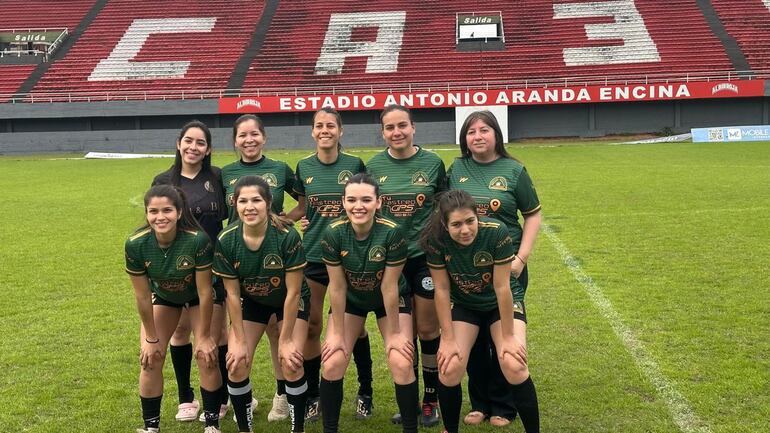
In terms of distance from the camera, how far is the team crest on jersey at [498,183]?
184 inches

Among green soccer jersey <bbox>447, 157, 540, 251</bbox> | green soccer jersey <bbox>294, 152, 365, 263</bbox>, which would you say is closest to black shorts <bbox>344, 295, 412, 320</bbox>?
green soccer jersey <bbox>294, 152, 365, 263</bbox>

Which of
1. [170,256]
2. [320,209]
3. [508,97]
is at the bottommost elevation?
[170,256]

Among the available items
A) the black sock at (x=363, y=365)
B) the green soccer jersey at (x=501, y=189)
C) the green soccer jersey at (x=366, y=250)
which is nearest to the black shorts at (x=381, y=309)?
the green soccer jersey at (x=366, y=250)

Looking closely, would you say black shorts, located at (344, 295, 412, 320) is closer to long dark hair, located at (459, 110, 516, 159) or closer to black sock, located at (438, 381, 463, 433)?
black sock, located at (438, 381, 463, 433)

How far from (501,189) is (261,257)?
5.03ft

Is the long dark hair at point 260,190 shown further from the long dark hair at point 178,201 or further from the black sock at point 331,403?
the black sock at point 331,403

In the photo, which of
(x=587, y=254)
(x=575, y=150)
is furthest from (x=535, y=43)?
(x=587, y=254)

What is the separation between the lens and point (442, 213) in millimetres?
4215

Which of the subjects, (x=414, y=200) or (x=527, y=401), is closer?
(x=527, y=401)

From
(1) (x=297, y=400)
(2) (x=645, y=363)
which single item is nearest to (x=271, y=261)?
(1) (x=297, y=400)

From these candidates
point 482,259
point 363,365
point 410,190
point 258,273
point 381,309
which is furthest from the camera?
point 363,365

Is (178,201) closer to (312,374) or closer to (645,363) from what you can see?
(312,374)

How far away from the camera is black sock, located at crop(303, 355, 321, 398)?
4992 millimetres

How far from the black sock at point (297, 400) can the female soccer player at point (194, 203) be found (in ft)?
1.91
